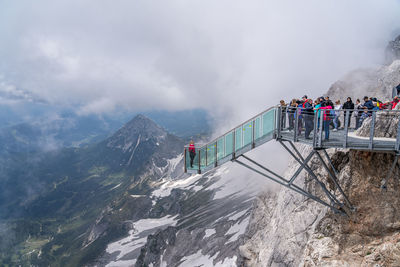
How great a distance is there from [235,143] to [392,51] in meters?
67.5

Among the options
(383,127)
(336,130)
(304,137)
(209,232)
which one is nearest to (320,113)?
(304,137)

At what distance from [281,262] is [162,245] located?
77.5 meters

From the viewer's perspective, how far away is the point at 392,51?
62.2 meters

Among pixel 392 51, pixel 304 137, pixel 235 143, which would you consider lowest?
pixel 235 143

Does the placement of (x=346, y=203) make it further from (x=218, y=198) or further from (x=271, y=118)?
(x=218, y=198)

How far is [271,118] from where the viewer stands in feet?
50.8

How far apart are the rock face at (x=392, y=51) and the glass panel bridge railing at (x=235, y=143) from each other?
63030 mm

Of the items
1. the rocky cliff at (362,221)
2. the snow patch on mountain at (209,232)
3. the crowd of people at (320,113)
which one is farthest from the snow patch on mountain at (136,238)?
the crowd of people at (320,113)

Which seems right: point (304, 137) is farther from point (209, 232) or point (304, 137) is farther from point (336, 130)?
point (209, 232)

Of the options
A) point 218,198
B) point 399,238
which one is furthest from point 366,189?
point 218,198

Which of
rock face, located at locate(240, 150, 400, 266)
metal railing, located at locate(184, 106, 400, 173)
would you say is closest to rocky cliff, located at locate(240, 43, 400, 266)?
rock face, located at locate(240, 150, 400, 266)

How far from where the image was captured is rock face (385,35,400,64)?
6028 centimetres

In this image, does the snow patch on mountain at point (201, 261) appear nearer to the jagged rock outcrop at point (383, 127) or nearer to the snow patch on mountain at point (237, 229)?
the snow patch on mountain at point (237, 229)

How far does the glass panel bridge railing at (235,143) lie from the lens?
15.7 meters
